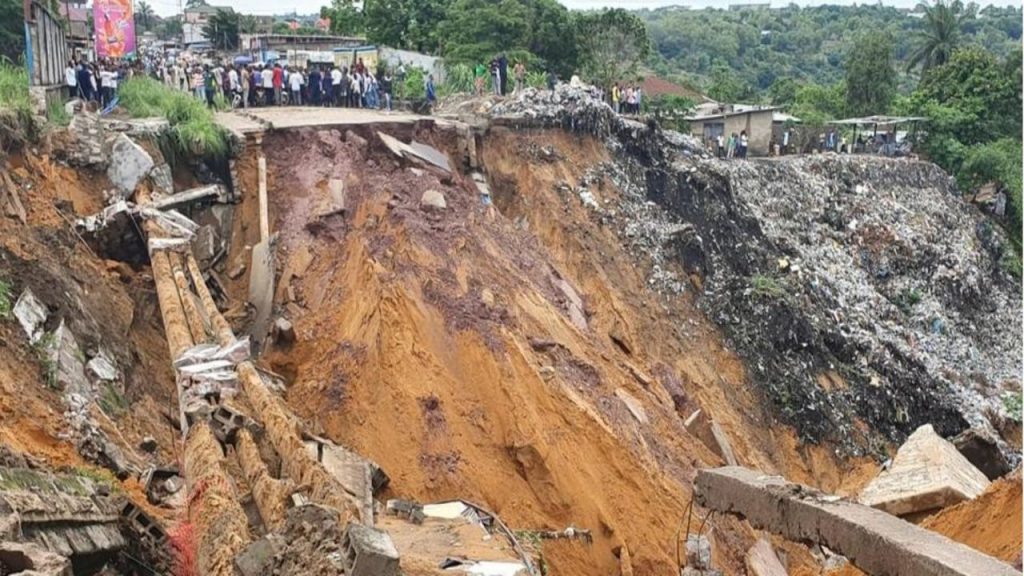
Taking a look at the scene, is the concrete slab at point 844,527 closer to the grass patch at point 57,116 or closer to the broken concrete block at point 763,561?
the broken concrete block at point 763,561

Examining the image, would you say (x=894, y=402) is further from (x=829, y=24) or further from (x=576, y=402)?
(x=829, y=24)

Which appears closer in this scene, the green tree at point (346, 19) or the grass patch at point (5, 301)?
the grass patch at point (5, 301)

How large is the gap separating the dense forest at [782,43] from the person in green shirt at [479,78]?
4631cm

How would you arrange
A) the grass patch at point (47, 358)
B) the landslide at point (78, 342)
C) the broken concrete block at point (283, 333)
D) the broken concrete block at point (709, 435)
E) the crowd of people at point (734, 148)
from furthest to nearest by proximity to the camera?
the crowd of people at point (734, 148), the broken concrete block at point (709, 435), the broken concrete block at point (283, 333), the grass patch at point (47, 358), the landslide at point (78, 342)

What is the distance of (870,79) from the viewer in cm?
3862

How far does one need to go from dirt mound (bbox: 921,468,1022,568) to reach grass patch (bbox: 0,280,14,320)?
887 centimetres

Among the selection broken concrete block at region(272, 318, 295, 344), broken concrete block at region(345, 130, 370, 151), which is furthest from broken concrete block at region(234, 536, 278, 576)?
broken concrete block at region(345, 130, 370, 151)

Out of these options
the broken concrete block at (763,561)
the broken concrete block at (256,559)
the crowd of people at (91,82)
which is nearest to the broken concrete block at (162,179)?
the crowd of people at (91,82)

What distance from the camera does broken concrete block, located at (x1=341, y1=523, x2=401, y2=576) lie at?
517 cm

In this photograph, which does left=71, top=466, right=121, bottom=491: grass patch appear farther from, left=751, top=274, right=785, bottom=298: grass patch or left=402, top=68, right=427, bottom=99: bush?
left=402, top=68, right=427, bottom=99: bush

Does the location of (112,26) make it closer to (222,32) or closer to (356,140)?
(356,140)

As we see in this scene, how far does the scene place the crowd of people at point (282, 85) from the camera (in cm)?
1880

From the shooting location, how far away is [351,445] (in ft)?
36.1

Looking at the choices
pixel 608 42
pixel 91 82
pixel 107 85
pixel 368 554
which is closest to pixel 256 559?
pixel 368 554
